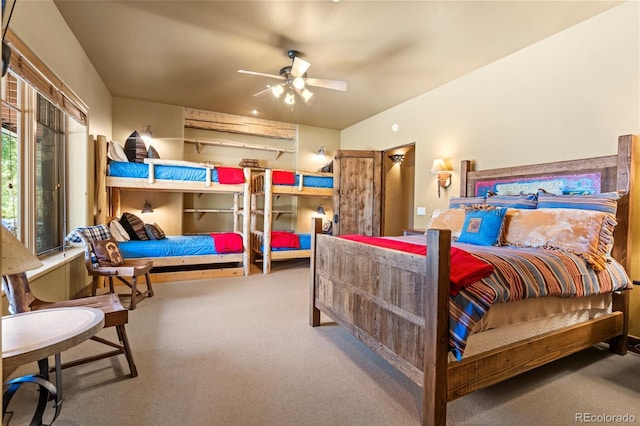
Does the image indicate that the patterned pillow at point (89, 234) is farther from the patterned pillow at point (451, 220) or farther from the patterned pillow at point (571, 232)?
the patterned pillow at point (571, 232)

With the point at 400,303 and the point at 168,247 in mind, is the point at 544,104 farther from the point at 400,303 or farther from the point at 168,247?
the point at 168,247

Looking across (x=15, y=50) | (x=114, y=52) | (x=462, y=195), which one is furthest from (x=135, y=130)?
(x=462, y=195)

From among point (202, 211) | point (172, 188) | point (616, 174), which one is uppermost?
point (616, 174)

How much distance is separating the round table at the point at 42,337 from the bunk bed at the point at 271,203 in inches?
126

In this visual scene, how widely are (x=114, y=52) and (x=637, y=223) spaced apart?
5.33 m

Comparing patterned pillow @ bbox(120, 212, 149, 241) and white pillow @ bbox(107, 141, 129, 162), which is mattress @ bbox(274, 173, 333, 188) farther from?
white pillow @ bbox(107, 141, 129, 162)

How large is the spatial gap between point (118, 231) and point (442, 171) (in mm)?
4298

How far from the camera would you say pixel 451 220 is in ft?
10.5

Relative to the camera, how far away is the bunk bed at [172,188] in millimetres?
3951

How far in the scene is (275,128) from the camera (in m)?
6.39

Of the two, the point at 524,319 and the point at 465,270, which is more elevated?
the point at 465,270
